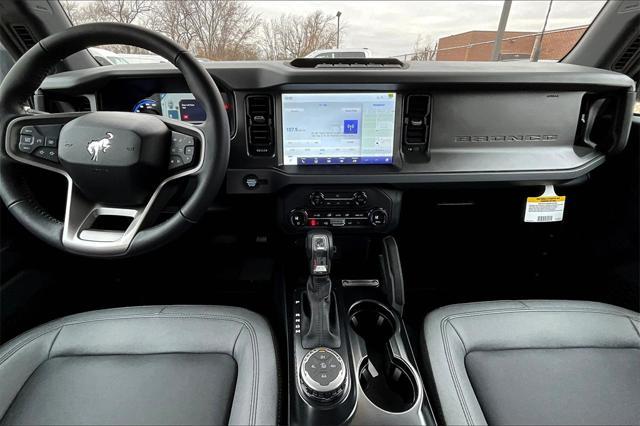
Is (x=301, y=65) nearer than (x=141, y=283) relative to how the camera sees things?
Yes

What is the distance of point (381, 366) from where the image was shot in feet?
4.17

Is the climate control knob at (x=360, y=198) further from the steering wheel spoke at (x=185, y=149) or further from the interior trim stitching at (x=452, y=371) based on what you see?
the steering wheel spoke at (x=185, y=149)

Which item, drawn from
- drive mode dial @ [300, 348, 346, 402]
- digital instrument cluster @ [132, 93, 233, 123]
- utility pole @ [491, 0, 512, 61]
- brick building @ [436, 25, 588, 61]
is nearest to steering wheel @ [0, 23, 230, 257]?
digital instrument cluster @ [132, 93, 233, 123]

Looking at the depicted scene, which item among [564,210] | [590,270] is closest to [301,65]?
[564,210]

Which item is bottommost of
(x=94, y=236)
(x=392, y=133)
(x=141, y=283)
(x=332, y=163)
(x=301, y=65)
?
(x=141, y=283)

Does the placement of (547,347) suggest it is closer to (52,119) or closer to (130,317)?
(130,317)

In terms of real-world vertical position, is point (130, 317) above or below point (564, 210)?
below

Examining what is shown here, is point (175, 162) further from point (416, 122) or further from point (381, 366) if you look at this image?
point (381, 366)

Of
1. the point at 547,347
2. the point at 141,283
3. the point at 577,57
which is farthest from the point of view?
the point at 141,283

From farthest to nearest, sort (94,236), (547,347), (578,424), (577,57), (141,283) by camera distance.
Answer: (141,283) → (577,57) → (547,347) → (94,236) → (578,424)

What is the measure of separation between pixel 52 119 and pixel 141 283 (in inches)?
36.7

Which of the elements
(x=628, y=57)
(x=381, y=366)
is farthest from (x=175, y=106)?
(x=628, y=57)

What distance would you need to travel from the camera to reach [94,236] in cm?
100

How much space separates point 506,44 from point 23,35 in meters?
1.77
